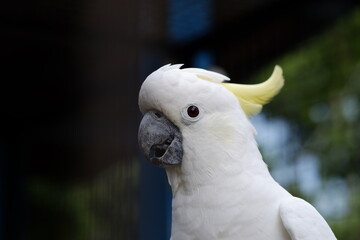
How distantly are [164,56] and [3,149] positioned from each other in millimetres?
2447

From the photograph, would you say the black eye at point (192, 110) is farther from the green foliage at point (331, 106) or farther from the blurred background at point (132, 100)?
the green foliage at point (331, 106)

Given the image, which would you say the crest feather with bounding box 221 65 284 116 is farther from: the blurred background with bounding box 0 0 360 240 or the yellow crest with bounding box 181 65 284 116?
the blurred background with bounding box 0 0 360 240

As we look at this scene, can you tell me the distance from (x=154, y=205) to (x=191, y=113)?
2264mm

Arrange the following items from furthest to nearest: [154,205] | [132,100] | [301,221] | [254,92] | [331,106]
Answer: [331,106]
[132,100]
[154,205]
[254,92]
[301,221]

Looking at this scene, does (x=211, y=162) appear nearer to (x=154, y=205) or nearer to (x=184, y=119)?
(x=184, y=119)

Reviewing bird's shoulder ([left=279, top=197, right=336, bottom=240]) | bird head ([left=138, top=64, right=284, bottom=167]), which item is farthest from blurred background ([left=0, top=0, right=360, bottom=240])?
bird's shoulder ([left=279, top=197, right=336, bottom=240])

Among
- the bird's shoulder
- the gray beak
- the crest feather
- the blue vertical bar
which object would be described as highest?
the crest feather

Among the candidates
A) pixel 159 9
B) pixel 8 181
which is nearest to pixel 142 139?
pixel 159 9

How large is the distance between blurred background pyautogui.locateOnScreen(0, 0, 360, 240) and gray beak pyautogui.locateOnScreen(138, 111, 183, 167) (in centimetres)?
202

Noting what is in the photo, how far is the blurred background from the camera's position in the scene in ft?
12.5

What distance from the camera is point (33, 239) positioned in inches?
211

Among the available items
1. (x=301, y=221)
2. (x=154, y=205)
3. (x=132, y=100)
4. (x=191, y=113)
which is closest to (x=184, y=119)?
(x=191, y=113)

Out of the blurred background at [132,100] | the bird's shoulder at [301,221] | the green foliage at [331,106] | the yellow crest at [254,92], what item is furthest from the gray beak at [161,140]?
the green foliage at [331,106]

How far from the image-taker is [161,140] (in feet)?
5.70
